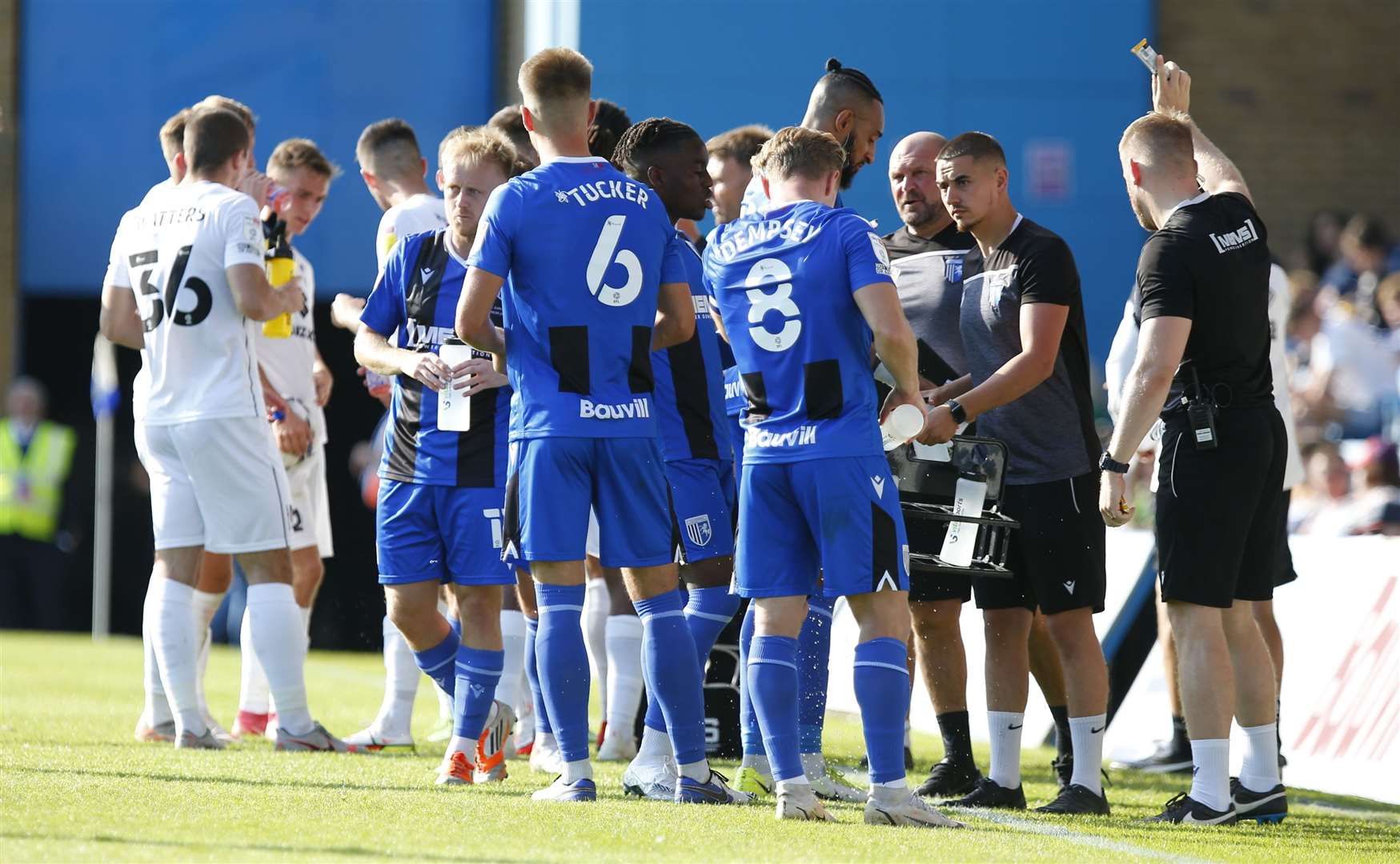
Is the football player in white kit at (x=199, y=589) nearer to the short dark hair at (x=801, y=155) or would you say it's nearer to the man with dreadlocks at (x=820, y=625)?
the man with dreadlocks at (x=820, y=625)

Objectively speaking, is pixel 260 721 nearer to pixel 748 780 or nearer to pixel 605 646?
pixel 605 646

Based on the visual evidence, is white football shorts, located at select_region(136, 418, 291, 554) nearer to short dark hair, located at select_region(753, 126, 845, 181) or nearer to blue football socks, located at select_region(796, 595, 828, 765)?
blue football socks, located at select_region(796, 595, 828, 765)

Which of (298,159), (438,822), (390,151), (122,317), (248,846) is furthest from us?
(298,159)

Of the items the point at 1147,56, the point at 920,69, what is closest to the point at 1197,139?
the point at 1147,56

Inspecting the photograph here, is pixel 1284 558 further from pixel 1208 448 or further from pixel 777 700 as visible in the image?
pixel 777 700

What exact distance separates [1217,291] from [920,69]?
11.7 metres

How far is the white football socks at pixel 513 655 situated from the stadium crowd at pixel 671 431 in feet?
0.06

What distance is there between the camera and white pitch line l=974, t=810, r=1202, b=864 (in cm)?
534

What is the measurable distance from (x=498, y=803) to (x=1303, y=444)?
895 cm

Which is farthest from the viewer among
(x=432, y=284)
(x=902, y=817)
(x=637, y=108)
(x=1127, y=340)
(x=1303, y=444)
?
(x=637, y=108)

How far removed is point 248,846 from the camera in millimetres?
4801

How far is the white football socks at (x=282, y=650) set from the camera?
24.8ft

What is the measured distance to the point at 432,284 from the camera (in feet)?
21.8

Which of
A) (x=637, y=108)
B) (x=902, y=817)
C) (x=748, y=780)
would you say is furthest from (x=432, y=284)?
(x=637, y=108)
